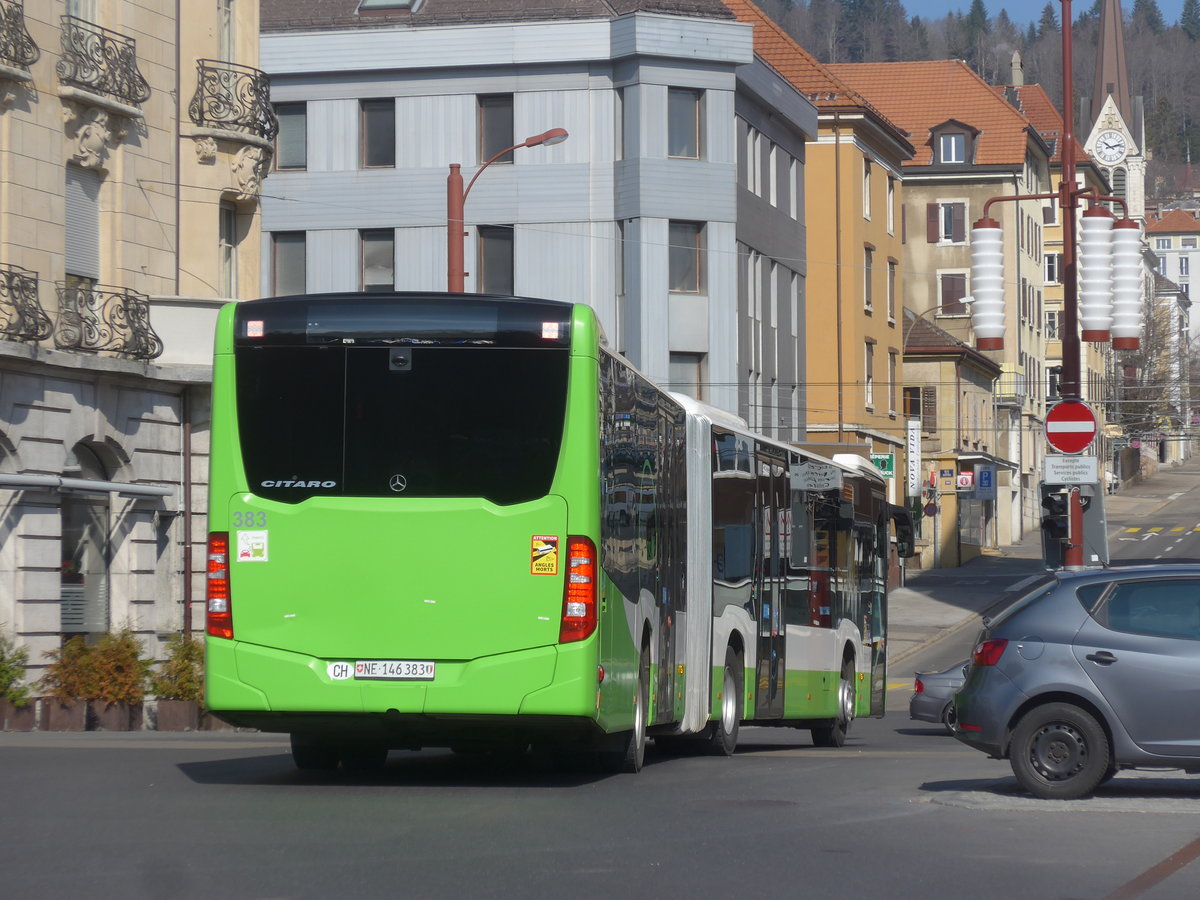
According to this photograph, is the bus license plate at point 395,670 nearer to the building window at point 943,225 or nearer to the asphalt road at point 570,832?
the asphalt road at point 570,832

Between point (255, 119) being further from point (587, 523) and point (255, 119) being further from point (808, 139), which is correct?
point (808, 139)

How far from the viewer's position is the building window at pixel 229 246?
30.9m

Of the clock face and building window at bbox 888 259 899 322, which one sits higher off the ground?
the clock face

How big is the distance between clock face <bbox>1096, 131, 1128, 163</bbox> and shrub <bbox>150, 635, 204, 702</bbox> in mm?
172174

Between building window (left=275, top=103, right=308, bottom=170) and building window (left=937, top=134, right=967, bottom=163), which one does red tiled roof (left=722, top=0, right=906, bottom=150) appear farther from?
building window (left=937, top=134, right=967, bottom=163)

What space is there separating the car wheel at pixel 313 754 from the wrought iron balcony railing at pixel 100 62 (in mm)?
14420

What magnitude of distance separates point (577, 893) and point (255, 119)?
2379 cm

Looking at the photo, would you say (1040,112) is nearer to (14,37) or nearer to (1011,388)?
(1011,388)

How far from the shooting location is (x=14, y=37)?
82.6 feet

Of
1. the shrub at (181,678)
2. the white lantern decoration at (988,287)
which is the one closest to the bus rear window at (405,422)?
the white lantern decoration at (988,287)

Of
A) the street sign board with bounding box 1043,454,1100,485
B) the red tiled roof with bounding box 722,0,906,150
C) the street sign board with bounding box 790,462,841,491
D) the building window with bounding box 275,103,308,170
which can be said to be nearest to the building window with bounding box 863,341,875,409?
the red tiled roof with bounding box 722,0,906,150

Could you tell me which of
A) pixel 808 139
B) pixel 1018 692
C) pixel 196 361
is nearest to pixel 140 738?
pixel 196 361

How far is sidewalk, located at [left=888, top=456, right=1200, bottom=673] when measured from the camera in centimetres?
5069

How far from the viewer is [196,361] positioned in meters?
28.5
